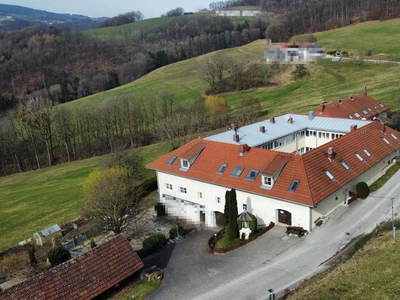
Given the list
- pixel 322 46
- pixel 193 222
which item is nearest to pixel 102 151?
pixel 193 222

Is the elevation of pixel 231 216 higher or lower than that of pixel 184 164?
lower

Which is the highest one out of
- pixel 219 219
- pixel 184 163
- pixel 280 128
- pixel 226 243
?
pixel 280 128

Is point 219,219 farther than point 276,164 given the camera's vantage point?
Yes

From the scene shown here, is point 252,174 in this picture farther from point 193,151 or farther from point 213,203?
point 193,151

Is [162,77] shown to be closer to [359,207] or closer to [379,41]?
[379,41]

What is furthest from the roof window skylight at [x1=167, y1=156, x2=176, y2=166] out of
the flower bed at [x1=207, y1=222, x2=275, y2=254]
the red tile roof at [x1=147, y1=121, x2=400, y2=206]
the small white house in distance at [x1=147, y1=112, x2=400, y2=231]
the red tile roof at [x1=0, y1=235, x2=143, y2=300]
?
the red tile roof at [x1=0, y1=235, x2=143, y2=300]

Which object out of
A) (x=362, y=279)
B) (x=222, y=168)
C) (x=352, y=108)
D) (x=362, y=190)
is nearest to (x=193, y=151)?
(x=222, y=168)
